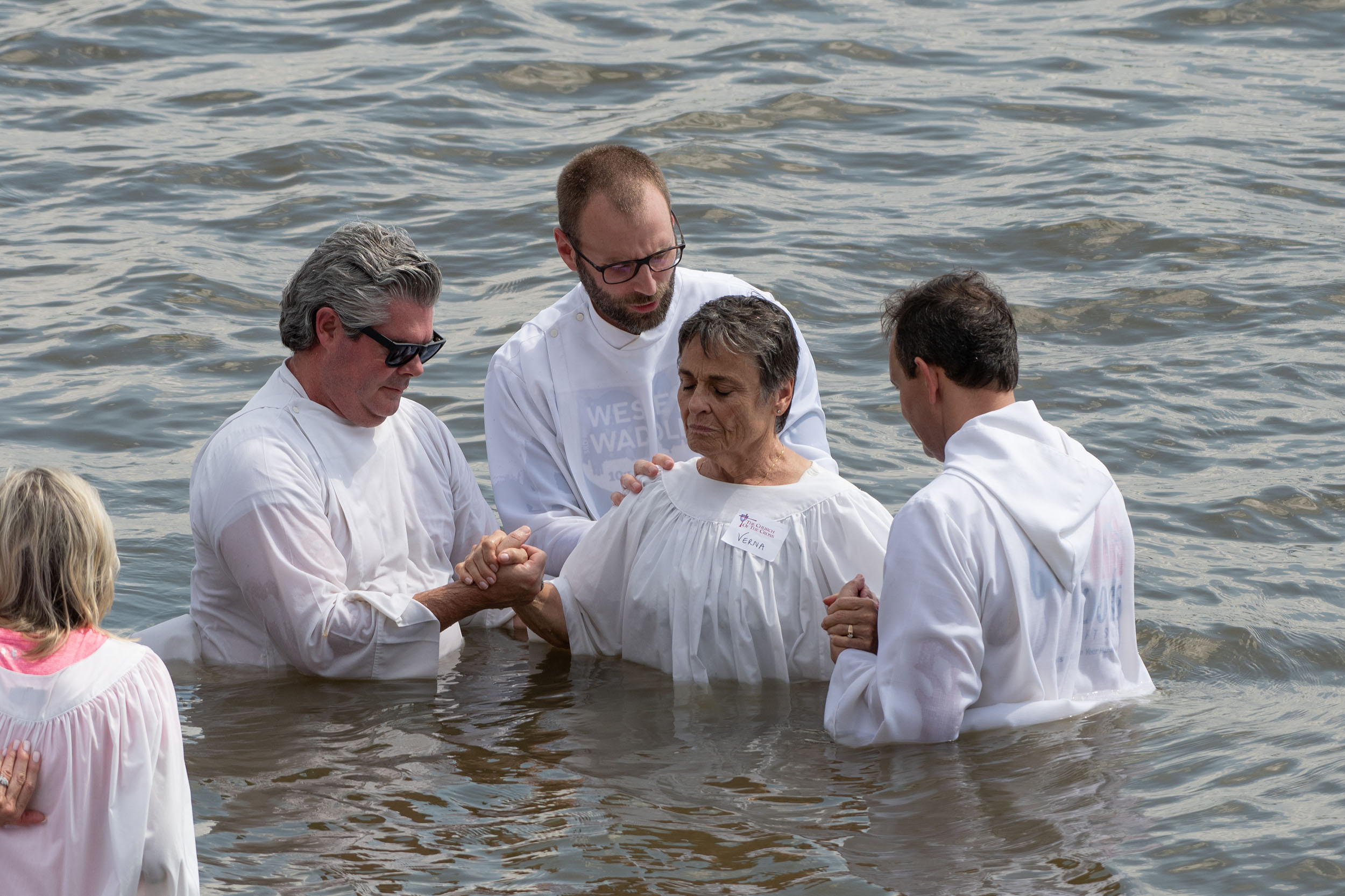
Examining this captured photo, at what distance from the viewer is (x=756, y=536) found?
5.52 metres

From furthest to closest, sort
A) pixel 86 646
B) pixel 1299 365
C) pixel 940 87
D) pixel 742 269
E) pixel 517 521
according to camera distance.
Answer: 1. pixel 940 87
2. pixel 742 269
3. pixel 1299 365
4. pixel 517 521
5. pixel 86 646

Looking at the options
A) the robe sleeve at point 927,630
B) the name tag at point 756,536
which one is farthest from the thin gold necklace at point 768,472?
the robe sleeve at point 927,630

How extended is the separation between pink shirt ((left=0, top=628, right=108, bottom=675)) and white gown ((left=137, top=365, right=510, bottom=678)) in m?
1.98

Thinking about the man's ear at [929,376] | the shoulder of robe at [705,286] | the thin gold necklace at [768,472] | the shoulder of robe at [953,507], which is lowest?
the thin gold necklace at [768,472]

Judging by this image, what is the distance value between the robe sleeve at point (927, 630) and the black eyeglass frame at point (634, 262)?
2.05 m

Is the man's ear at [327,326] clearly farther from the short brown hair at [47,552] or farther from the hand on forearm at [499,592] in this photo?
the short brown hair at [47,552]

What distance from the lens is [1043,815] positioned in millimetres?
5039

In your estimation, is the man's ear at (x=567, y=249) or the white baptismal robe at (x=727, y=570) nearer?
the white baptismal robe at (x=727, y=570)

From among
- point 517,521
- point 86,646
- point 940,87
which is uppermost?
point 940,87

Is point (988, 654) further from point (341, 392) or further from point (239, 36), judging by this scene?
point (239, 36)

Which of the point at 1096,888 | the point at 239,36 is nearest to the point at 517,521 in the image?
the point at 1096,888

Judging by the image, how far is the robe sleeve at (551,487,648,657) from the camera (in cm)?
582

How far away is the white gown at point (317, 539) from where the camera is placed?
565 cm

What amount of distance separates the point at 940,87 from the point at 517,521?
34.2 feet
